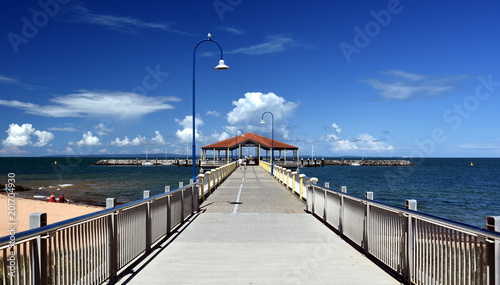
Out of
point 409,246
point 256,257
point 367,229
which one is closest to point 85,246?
point 256,257

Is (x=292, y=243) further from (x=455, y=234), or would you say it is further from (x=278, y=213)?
(x=278, y=213)

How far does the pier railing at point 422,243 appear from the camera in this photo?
4488mm

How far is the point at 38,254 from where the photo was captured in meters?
4.45

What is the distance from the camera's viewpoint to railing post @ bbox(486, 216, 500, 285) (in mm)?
4219

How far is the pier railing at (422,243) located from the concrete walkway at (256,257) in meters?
0.37

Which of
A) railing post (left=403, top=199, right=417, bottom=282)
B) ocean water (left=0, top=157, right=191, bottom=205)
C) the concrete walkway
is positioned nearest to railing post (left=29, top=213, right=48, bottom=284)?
the concrete walkway

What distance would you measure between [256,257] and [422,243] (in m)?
3.12

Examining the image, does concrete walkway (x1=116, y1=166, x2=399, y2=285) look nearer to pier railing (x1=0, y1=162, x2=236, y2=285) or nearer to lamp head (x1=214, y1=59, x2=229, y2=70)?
pier railing (x1=0, y1=162, x2=236, y2=285)

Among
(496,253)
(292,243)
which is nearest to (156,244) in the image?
(292,243)

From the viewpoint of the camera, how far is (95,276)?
18.8ft

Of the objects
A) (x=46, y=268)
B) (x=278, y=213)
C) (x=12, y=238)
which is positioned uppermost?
(x=12, y=238)

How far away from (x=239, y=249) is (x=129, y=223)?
95.8 inches

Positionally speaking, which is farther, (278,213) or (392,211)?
(278,213)

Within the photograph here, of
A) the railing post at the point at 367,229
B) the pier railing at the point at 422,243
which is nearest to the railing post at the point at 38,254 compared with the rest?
the pier railing at the point at 422,243
